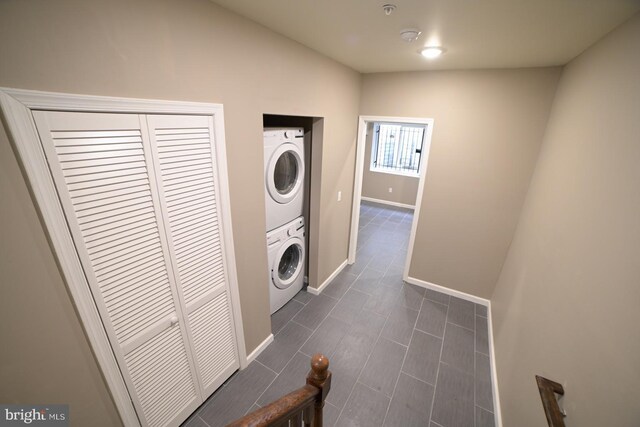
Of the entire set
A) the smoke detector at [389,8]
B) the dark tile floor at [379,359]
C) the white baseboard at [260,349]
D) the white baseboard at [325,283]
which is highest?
the smoke detector at [389,8]

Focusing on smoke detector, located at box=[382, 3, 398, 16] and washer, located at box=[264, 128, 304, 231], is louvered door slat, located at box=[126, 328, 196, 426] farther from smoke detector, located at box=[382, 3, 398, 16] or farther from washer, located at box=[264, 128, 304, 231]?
smoke detector, located at box=[382, 3, 398, 16]

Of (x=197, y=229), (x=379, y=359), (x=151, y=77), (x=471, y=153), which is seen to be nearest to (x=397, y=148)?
(x=471, y=153)

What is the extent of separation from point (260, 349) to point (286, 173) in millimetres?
1608

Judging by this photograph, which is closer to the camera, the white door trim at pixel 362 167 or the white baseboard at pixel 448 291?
the white door trim at pixel 362 167

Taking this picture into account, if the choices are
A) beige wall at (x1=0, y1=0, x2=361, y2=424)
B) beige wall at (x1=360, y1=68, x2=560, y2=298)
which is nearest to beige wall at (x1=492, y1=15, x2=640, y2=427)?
beige wall at (x1=360, y1=68, x2=560, y2=298)

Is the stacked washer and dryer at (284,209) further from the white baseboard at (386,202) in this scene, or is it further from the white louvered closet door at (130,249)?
the white baseboard at (386,202)

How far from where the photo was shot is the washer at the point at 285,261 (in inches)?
90.9

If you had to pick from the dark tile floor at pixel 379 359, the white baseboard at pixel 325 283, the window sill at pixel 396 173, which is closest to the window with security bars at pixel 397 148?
the window sill at pixel 396 173

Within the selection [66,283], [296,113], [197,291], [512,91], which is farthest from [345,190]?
[66,283]

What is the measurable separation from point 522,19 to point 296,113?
1.37 metres

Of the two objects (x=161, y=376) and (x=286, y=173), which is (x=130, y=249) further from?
(x=286, y=173)

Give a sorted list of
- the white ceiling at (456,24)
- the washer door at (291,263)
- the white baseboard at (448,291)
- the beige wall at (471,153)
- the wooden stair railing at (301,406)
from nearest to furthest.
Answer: the wooden stair railing at (301,406)
the white ceiling at (456,24)
the beige wall at (471,153)
the washer door at (291,263)
the white baseboard at (448,291)

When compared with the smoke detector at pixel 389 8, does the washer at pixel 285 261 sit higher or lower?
lower

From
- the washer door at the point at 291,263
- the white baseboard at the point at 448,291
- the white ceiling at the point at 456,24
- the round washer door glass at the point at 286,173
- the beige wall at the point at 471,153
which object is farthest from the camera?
the white baseboard at the point at 448,291
